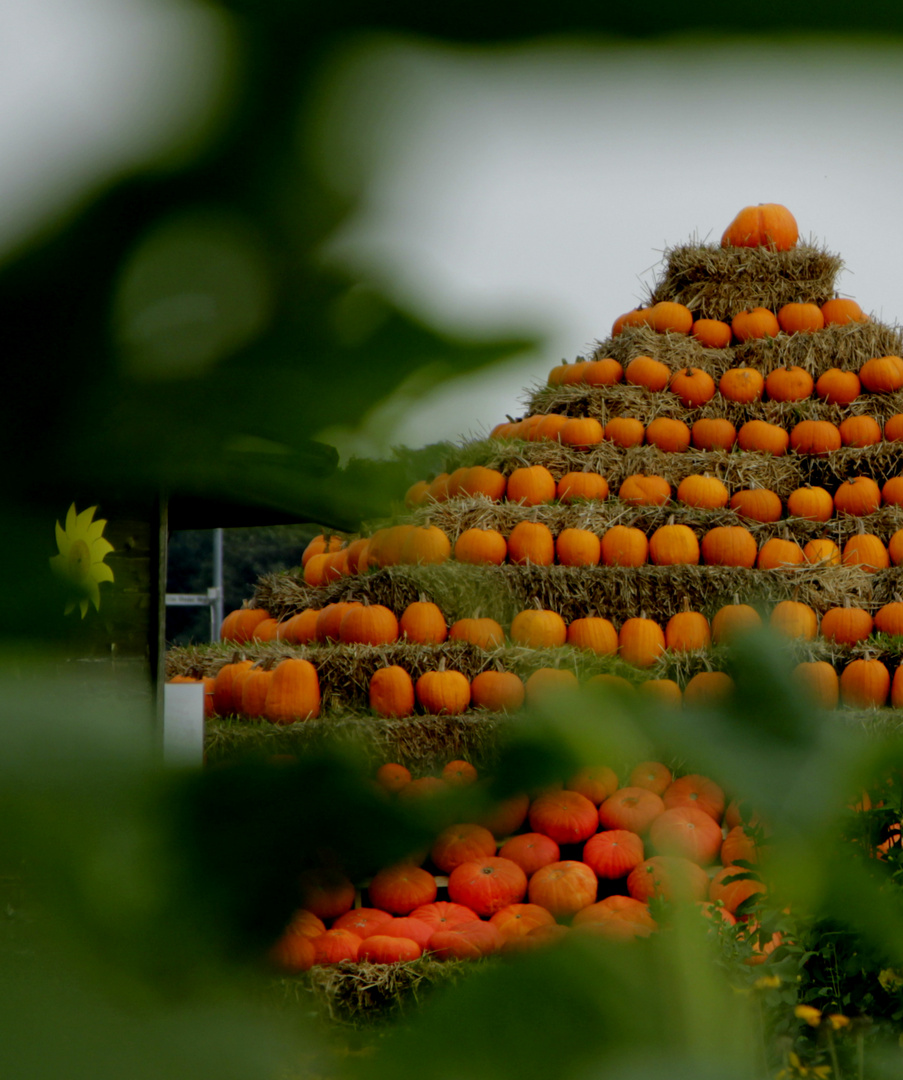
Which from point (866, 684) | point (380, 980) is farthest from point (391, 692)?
point (866, 684)

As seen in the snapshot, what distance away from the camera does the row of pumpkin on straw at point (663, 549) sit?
344 cm

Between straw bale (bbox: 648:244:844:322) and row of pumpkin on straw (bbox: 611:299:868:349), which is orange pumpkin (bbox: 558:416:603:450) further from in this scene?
straw bale (bbox: 648:244:844:322)

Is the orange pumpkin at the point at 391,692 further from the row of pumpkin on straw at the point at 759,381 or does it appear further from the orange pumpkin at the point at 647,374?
the orange pumpkin at the point at 647,374

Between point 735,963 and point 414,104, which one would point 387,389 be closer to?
point 414,104

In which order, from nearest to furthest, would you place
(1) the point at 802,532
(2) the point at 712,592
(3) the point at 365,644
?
(3) the point at 365,644 → (2) the point at 712,592 → (1) the point at 802,532

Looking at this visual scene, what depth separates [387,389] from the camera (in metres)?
0.21

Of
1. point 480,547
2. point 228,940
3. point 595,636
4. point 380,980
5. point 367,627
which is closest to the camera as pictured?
point 228,940

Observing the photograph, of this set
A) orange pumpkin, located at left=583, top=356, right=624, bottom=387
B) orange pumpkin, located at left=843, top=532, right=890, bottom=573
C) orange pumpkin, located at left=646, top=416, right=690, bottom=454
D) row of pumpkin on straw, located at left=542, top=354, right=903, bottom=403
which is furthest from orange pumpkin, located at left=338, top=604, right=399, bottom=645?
orange pumpkin, located at left=843, top=532, right=890, bottom=573

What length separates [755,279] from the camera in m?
4.45

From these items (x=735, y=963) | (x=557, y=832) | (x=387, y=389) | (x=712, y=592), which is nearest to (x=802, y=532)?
(x=712, y=592)

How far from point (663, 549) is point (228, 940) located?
339 cm

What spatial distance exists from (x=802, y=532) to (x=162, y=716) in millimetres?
3673

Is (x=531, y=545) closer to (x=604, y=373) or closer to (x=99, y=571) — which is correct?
(x=604, y=373)

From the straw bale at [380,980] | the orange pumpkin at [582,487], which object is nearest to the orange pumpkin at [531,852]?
the straw bale at [380,980]
